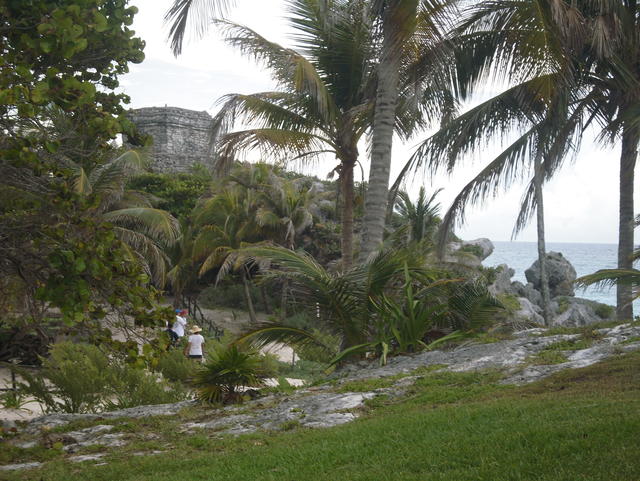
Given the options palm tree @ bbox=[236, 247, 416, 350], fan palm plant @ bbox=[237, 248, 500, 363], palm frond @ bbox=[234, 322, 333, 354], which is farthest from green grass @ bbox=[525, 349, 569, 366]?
palm frond @ bbox=[234, 322, 333, 354]

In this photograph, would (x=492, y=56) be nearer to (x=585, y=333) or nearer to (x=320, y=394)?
(x=585, y=333)

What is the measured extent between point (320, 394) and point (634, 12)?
10006 millimetres

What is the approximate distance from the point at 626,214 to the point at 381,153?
5.44 meters

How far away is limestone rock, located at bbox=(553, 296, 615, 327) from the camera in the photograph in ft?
103

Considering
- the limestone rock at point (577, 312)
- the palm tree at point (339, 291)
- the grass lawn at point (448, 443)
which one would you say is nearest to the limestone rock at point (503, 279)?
the limestone rock at point (577, 312)

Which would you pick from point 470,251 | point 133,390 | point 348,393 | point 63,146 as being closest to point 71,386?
point 133,390

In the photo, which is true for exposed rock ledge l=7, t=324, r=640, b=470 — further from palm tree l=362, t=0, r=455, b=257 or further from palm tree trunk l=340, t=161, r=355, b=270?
palm tree trunk l=340, t=161, r=355, b=270

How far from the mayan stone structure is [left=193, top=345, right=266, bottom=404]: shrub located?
28893mm

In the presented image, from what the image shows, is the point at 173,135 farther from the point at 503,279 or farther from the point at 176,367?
the point at 176,367

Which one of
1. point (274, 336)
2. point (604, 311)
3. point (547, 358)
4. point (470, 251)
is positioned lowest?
point (604, 311)

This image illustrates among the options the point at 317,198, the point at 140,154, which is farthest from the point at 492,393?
the point at 317,198

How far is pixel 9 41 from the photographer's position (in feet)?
18.5

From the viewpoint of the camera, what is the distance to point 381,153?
1212 centimetres

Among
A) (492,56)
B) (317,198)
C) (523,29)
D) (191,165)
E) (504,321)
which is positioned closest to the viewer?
(504,321)
